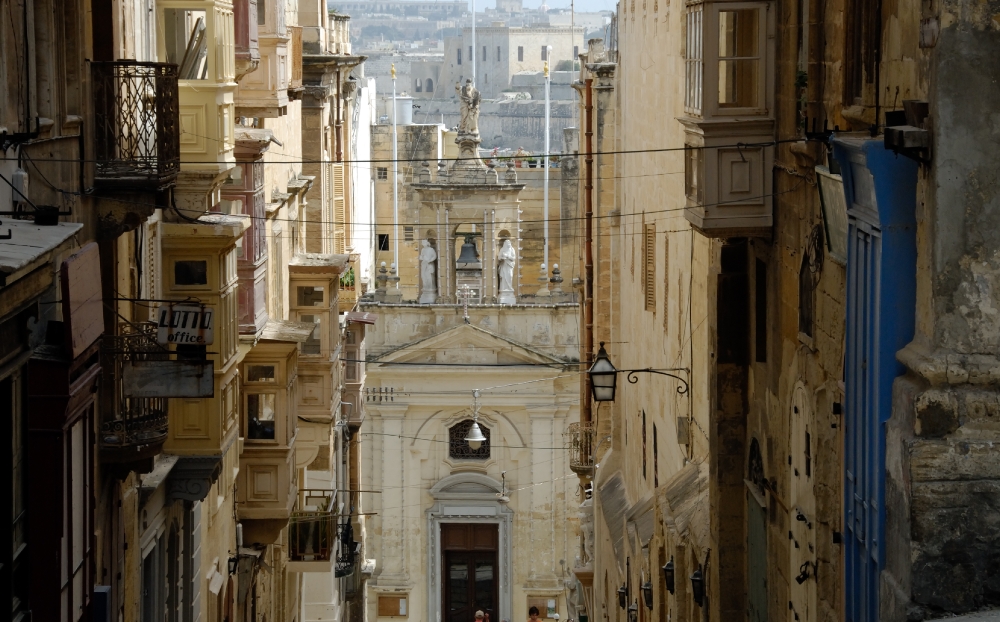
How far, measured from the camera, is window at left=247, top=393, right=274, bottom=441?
19.2m

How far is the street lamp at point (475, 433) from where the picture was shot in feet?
128

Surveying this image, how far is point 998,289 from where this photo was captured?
7203 millimetres

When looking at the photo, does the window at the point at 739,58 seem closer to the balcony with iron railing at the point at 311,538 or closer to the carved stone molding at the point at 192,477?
the carved stone molding at the point at 192,477

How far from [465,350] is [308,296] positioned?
1719 centimetres

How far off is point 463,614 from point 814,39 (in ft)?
107

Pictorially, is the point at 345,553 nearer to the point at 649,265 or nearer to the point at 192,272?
the point at 649,265

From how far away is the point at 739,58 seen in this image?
1138 centimetres

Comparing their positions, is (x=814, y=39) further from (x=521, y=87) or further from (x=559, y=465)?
(x=521, y=87)

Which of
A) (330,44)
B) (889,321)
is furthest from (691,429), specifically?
(330,44)

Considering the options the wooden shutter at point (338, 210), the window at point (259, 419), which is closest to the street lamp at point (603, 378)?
the window at point (259, 419)

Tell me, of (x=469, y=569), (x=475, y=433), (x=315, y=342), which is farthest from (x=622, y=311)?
(x=469, y=569)

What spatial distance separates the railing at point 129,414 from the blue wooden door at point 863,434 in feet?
17.5

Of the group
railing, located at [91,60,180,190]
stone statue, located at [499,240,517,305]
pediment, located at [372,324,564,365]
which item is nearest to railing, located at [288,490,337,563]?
railing, located at [91,60,180,190]

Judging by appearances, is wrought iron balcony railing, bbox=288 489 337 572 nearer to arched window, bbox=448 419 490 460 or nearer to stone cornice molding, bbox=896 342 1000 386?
stone cornice molding, bbox=896 342 1000 386
